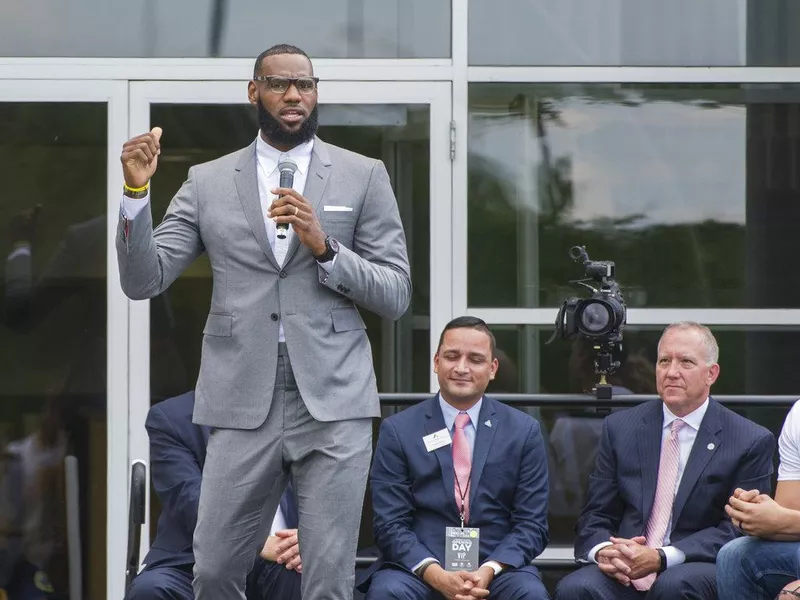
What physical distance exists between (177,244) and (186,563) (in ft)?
4.49

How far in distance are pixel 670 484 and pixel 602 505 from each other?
0.25 metres

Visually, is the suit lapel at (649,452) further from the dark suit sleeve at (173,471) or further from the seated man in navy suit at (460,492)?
the dark suit sleeve at (173,471)

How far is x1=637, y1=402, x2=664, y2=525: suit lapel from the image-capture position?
446 centimetres

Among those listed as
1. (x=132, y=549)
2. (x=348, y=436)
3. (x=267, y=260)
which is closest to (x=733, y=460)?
(x=348, y=436)

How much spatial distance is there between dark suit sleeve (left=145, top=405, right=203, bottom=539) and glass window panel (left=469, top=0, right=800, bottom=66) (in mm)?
2192

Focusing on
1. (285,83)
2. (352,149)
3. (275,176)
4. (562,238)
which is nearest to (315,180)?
(275,176)

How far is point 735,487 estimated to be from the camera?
14.5ft

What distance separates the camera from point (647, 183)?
5.82m

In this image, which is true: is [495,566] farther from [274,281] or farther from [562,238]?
[562,238]

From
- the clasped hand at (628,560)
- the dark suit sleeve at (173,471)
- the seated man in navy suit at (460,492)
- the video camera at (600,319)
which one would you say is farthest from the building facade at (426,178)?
the clasped hand at (628,560)

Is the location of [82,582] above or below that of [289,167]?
below

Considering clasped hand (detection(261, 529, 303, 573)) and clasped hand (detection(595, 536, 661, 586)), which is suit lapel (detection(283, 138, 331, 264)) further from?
clasped hand (detection(595, 536, 661, 586))

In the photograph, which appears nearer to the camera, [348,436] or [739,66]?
[348,436]

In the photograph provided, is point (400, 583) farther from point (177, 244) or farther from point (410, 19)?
point (410, 19)
